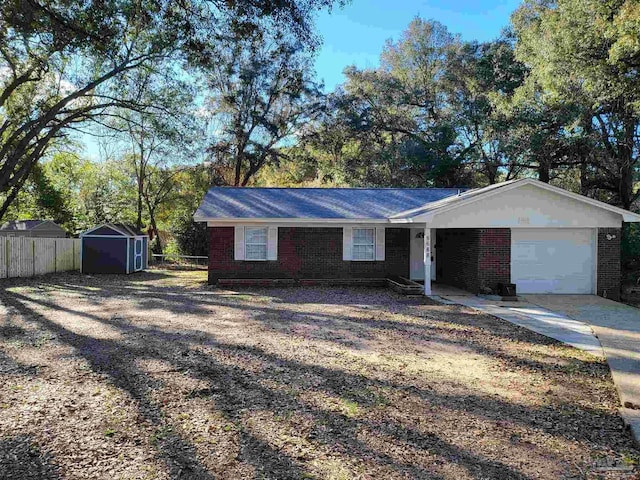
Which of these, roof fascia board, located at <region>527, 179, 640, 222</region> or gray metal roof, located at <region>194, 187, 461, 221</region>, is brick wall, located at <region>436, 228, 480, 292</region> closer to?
gray metal roof, located at <region>194, 187, 461, 221</region>

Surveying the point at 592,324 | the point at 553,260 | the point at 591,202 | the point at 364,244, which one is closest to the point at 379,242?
the point at 364,244

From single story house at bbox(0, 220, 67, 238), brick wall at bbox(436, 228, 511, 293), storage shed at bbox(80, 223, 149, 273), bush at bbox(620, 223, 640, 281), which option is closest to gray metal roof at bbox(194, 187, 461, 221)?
brick wall at bbox(436, 228, 511, 293)

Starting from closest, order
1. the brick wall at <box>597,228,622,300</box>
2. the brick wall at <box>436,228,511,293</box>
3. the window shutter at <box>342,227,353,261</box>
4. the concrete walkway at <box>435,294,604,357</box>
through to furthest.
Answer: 1. the concrete walkway at <box>435,294,604,357</box>
2. the brick wall at <box>436,228,511,293</box>
3. the brick wall at <box>597,228,622,300</box>
4. the window shutter at <box>342,227,353,261</box>

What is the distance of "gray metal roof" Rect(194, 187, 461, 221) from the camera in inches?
591

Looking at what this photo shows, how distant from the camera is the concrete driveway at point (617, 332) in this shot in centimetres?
510

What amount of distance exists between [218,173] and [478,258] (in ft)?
66.8

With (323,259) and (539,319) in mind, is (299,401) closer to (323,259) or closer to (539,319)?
(539,319)

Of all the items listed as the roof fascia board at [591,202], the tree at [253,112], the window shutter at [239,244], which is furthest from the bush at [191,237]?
the roof fascia board at [591,202]

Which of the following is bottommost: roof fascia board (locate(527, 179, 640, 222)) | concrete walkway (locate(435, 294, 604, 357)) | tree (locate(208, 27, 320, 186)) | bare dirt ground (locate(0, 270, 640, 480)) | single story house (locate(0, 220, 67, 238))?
bare dirt ground (locate(0, 270, 640, 480))

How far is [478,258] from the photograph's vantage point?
43.4ft

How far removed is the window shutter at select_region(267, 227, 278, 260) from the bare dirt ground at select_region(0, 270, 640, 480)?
605cm

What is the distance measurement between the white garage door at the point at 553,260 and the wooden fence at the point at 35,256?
17015mm

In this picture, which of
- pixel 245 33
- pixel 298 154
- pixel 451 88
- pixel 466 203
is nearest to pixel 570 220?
pixel 466 203

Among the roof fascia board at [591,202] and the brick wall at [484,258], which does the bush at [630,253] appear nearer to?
the roof fascia board at [591,202]
